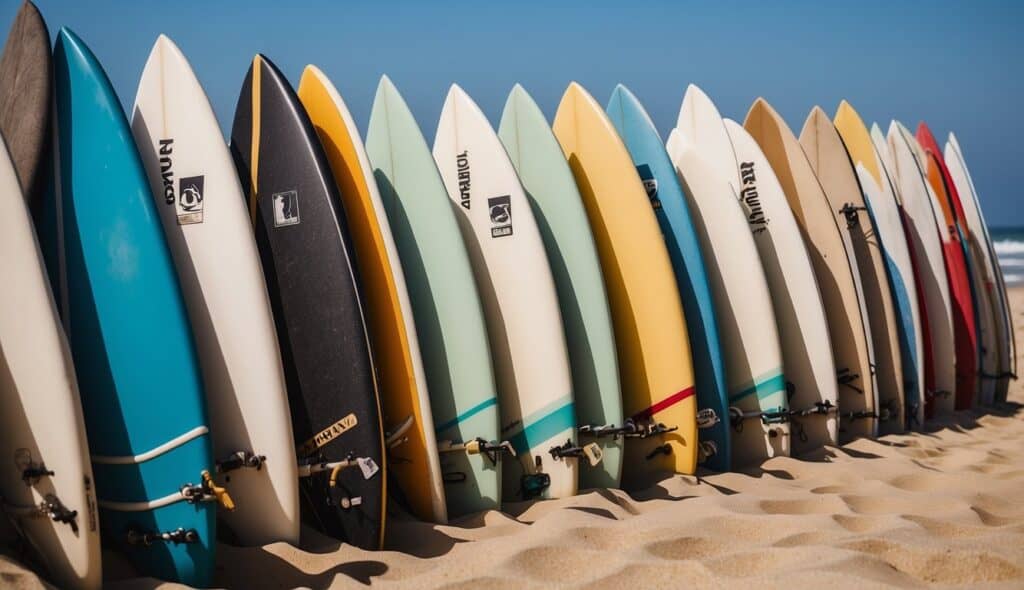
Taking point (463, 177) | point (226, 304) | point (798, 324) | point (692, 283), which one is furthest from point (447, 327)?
point (798, 324)

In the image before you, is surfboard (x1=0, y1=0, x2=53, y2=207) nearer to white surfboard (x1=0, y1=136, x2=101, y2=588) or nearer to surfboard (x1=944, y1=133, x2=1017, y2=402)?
white surfboard (x1=0, y1=136, x2=101, y2=588)

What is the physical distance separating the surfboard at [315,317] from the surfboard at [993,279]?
5.21 meters

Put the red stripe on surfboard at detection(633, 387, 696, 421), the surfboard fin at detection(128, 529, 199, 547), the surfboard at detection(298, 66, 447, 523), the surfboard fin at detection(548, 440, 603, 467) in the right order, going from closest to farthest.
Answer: the surfboard fin at detection(128, 529, 199, 547), the surfboard at detection(298, 66, 447, 523), the surfboard fin at detection(548, 440, 603, 467), the red stripe on surfboard at detection(633, 387, 696, 421)

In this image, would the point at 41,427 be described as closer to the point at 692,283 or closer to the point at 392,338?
the point at 392,338

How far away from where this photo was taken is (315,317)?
12.4 ft

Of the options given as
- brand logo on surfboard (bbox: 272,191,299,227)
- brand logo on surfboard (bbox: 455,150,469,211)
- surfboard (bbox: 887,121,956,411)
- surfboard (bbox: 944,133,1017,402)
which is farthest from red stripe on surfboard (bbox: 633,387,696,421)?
surfboard (bbox: 944,133,1017,402)

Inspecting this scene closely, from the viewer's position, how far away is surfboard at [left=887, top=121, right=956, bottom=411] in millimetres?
6418

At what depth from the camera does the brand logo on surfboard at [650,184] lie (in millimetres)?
5133

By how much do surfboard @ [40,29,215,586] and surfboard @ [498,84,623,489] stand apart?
1645 millimetres

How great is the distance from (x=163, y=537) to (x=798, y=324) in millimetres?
3365

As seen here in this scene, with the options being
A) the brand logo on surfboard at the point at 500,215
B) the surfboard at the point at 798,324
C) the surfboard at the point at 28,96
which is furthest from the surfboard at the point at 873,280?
the surfboard at the point at 28,96

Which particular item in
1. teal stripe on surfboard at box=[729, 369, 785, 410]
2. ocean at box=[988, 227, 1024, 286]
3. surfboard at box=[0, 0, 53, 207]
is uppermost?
surfboard at box=[0, 0, 53, 207]

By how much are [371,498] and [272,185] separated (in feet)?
4.04

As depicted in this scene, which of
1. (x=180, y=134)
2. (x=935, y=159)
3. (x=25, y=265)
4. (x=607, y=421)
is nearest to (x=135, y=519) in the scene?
(x=25, y=265)
